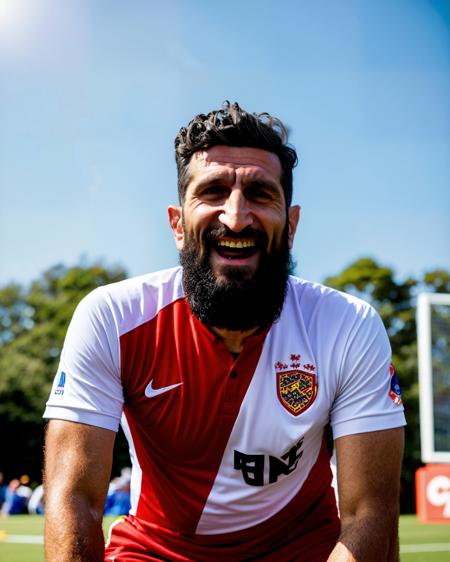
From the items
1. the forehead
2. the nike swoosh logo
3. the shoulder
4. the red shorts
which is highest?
the forehead

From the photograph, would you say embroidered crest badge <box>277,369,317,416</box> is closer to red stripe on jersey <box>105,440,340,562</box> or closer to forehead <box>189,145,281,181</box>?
red stripe on jersey <box>105,440,340,562</box>

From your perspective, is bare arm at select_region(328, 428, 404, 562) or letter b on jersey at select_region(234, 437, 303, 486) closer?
bare arm at select_region(328, 428, 404, 562)

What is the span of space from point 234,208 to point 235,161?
0.29 m

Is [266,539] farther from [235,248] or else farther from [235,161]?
[235,161]

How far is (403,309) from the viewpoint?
4966cm

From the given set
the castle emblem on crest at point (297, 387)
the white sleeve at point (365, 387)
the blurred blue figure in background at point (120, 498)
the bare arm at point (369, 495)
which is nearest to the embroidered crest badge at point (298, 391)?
the castle emblem on crest at point (297, 387)

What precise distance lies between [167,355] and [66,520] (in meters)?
0.87

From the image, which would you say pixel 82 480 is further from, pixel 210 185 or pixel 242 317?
pixel 210 185

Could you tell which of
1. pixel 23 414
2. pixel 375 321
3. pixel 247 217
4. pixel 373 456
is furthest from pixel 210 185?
pixel 23 414

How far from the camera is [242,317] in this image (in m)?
3.90

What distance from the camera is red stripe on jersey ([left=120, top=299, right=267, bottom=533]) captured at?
373 centimetres

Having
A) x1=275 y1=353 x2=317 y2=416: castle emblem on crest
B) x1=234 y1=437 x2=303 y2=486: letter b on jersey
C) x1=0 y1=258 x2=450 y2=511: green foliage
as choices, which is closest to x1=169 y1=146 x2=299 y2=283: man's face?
x1=275 y1=353 x2=317 y2=416: castle emblem on crest

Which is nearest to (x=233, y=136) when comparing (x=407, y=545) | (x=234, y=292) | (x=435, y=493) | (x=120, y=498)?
(x=234, y=292)

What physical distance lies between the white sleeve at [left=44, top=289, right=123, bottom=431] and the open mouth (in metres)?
0.59
